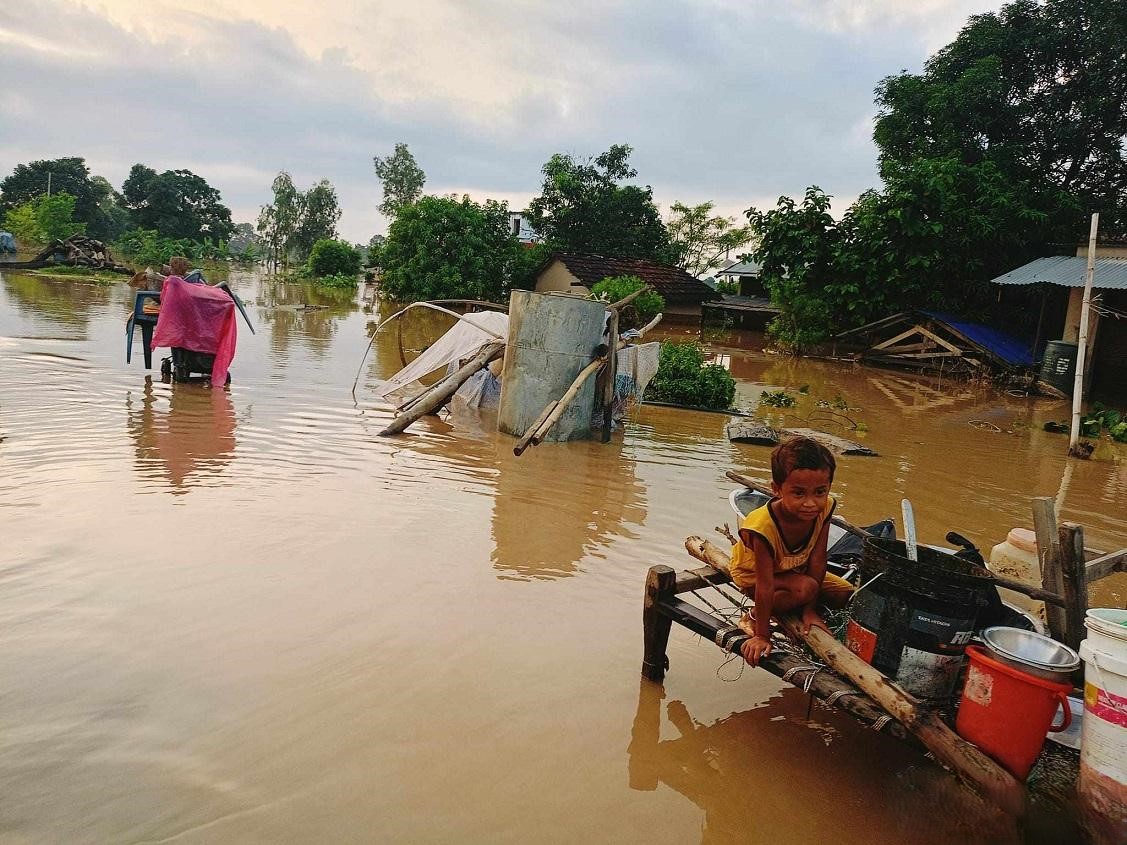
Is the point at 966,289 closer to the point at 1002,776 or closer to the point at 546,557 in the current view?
the point at 546,557

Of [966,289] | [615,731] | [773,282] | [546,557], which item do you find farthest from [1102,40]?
[615,731]

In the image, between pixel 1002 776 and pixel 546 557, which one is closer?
pixel 1002 776

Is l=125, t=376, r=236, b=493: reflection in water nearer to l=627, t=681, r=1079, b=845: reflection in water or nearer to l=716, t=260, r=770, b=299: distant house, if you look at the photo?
l=627, t=681, r=1079, b=845: reflection in water

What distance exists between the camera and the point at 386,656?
12.6ft

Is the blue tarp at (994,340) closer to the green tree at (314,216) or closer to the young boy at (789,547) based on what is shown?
the young boy at (789,547)

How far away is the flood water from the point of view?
9.25 feet

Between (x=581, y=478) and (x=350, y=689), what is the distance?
14.2 ft

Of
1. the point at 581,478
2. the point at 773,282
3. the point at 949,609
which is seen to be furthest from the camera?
the point at 773,282

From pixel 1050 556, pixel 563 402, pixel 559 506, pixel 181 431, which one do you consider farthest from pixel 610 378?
pixel 1050 556

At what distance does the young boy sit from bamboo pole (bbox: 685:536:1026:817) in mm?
226

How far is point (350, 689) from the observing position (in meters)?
3.50

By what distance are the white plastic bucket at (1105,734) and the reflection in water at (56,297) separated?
1520cm

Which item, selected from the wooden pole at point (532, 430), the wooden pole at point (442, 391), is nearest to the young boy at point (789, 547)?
the wooden pole at point (532, 430)

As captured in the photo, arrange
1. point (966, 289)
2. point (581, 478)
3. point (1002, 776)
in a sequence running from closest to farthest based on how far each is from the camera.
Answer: point (1002, 776) < point (581, 478) < point (966, 289)
